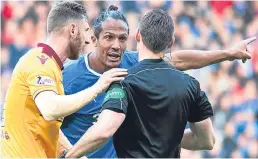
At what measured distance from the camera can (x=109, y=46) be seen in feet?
22.1

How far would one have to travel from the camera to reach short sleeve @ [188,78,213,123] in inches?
216

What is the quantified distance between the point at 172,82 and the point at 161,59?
0.62 ft

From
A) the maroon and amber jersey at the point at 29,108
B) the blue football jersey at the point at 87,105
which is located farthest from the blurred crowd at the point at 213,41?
the maroon and amber jersey at the point at 29,108

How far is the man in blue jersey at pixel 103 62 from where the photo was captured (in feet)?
22.1

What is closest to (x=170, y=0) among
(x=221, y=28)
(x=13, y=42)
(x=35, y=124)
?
(x=221, y=28)

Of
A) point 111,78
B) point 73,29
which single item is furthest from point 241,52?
point 111,78

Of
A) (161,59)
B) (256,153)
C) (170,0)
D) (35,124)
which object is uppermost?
(170,0)

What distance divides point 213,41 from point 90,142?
7.82 m

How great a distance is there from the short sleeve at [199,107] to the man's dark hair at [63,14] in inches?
44.3

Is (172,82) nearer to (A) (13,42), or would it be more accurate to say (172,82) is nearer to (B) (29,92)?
(B) (29,92)

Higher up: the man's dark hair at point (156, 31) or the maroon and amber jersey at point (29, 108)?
the man's dark hair at point (156, 31)

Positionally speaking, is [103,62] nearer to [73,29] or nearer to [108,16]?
[108,16]

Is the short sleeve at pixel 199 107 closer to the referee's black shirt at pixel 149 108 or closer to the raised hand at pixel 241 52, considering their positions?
the referee's black shirt at pixel 149 108

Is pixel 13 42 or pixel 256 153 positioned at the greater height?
pixel 13 42
